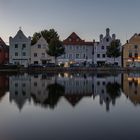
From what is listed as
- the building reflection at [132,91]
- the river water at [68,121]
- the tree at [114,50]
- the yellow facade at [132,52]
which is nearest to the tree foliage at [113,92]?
the building reflection at [132,91]

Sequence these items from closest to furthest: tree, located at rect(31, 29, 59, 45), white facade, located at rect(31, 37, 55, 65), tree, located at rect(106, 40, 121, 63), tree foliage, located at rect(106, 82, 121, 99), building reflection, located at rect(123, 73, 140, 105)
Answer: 1. building reflection, located at rect(123, 73, 140, 105)
2. tree foliage, located at rect(106, 82, 121, 99)
3. tree, located at rect(106, 40, 121, 63)
4. white facade, located at rect(31, 37, 55, 65)
5. tree, located at rect(31, 29, 59, 45)

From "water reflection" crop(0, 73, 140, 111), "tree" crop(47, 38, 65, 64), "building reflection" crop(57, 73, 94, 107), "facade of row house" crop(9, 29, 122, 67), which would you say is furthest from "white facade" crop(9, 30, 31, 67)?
"water reflection" crop(0, 73, 140, 111)

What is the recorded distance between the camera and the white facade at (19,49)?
84438mm

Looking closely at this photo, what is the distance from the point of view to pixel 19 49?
84562mm

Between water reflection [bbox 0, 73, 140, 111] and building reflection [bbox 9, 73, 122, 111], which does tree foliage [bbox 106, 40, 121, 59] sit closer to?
water reflection [bbox 0, 73, 140, 111]

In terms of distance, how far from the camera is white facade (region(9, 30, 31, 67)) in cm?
8444

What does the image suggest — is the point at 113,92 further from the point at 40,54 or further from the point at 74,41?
the point at 74,41

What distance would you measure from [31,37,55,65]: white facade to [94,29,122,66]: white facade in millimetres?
13282

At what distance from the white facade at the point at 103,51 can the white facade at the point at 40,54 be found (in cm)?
1328

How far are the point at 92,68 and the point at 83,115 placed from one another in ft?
199

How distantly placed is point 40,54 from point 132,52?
26848 mm

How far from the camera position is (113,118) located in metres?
12.0

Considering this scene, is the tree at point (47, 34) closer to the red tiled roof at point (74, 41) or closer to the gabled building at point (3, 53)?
the red tiled roof at point (74, 41)

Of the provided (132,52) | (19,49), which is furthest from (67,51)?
(132,52)
